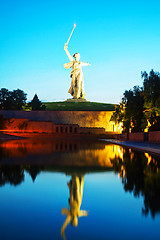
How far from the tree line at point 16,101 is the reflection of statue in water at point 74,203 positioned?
4526 cm

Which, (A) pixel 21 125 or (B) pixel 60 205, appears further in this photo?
(A) pixel 21 125

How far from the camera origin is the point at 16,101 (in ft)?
171

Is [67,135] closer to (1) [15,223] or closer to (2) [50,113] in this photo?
(2) [50,113]

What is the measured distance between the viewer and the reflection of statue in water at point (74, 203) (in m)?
3.19

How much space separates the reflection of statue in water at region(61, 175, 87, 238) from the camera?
3.19m

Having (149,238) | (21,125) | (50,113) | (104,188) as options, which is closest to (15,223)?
(149,238)

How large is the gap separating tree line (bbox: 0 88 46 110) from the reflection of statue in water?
1782 inches

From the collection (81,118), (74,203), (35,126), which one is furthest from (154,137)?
(81,118)

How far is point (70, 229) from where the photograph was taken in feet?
9.57

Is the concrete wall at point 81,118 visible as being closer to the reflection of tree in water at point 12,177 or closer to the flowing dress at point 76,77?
the flowing dress at point 76,77

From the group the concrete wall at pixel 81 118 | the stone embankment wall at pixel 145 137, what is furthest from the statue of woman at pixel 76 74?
the stone embankment wall at pixel 145 137

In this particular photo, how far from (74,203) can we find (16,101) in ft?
163

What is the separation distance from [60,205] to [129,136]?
28.5 metres

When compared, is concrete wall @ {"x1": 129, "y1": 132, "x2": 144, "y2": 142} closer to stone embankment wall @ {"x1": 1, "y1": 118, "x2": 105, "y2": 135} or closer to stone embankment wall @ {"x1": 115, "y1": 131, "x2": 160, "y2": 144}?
stone embankment wall @ {"x1": 115, "y1": 131, "x2": 160, "y2": 144}
